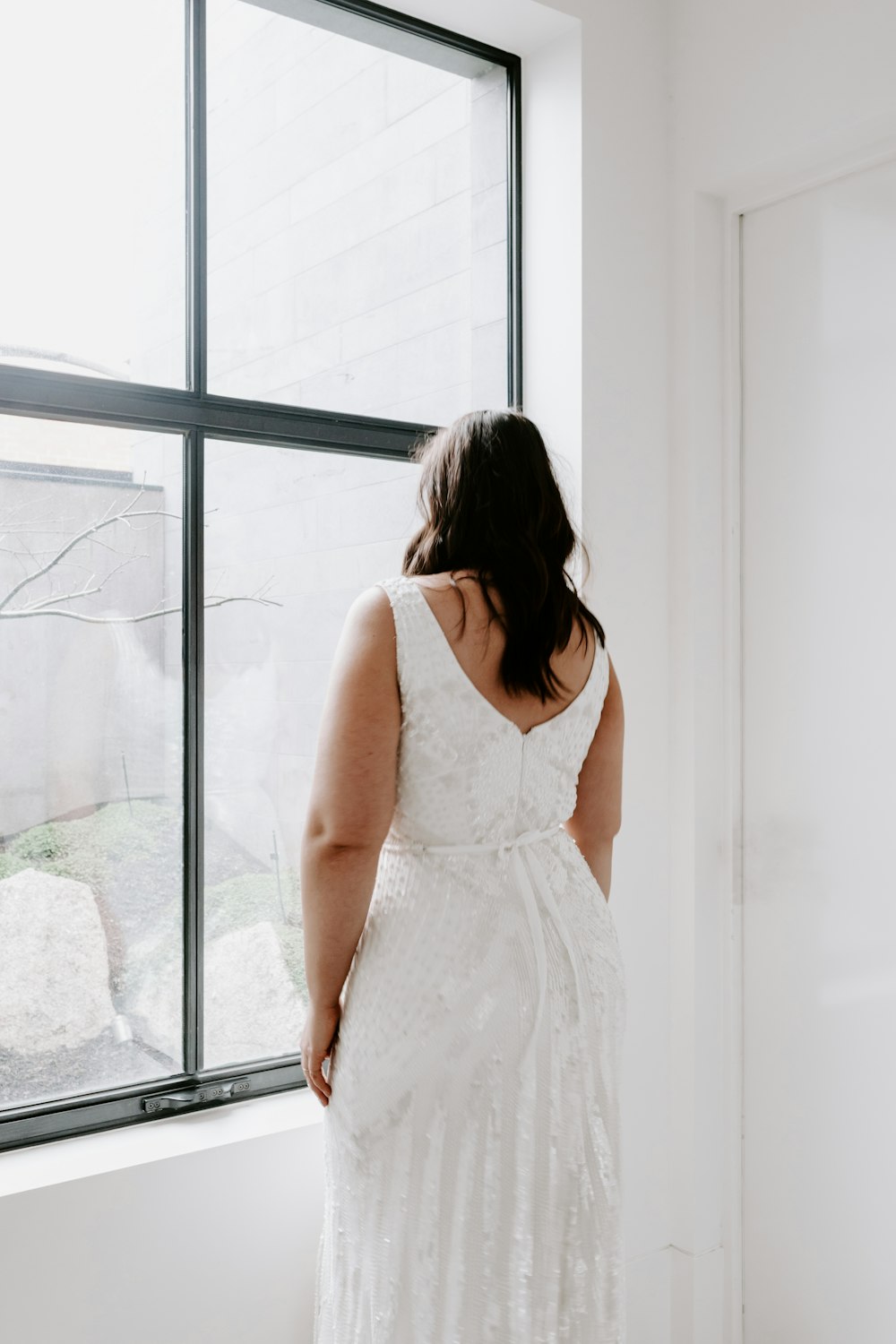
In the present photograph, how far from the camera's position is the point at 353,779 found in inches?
55.5

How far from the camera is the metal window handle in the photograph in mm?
1812

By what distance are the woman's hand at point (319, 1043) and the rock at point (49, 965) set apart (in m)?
0.44

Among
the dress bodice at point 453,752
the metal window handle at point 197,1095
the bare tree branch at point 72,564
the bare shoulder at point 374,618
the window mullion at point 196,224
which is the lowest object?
the metal window handle at point 197,1095

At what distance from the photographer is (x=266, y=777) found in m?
1.97

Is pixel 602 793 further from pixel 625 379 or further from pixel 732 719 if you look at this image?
pixel 625 379

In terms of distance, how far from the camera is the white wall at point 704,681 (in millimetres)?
2176

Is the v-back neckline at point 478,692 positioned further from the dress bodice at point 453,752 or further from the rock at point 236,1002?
the rock at point 236,1002

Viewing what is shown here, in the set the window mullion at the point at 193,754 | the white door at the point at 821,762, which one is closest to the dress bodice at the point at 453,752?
the window mullion at the point at 193,754

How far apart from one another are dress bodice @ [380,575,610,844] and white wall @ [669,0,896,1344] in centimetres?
75

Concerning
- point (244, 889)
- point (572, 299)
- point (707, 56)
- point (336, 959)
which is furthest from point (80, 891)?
point (707, 56)

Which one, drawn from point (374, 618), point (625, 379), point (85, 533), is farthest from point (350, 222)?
point (374, 618)

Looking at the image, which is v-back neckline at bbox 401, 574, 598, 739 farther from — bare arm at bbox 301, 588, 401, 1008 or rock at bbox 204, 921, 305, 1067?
rock at bbox 204, 921, 305, 1067

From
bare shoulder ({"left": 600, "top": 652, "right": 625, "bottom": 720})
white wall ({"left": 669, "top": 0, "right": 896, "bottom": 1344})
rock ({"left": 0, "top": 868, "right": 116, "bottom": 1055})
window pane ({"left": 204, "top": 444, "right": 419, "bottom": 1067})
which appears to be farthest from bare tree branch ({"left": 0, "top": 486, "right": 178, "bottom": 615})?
white wall ({"left": 669, "top": 0, "right": 896, "bottom": 1344})

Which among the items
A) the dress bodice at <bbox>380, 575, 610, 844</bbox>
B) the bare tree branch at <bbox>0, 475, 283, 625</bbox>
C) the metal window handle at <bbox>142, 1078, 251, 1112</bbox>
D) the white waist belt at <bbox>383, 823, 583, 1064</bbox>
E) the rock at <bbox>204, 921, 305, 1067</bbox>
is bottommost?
the metal window handle at <bbox>142, 1078, 251, 1112</bbox>
